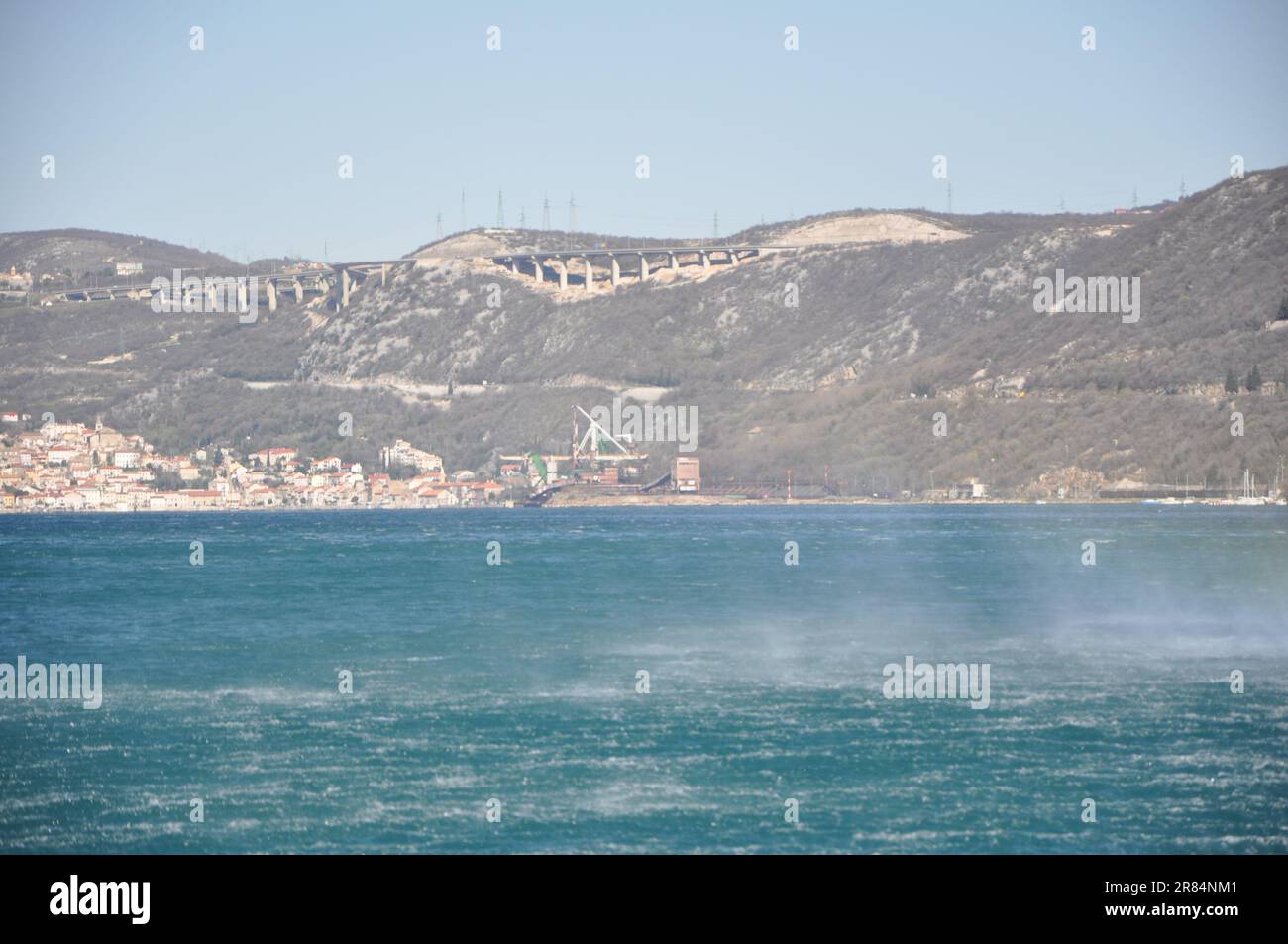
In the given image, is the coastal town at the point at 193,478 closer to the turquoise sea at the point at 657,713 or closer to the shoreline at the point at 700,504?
the shoreline at the point at 700,504

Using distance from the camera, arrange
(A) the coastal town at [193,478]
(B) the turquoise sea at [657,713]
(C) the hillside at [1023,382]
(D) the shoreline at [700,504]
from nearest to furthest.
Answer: (B) the turquoise sea at [657,713] < (D) the shoreline at [700,504] < (C) the hillside at [1023,382] < (A) the coastal town at [193,478]

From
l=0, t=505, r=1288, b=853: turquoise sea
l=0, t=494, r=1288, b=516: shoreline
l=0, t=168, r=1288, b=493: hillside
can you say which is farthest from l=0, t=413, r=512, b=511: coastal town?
l=0, t=505, r=1288, b=853: turquoise sea

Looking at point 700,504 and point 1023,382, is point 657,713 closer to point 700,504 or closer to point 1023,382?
point 1023,382

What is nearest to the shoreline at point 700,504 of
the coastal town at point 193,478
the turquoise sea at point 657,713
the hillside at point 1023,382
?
the coastal town at point 193,478

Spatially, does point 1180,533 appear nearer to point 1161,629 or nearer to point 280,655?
point 1161,629

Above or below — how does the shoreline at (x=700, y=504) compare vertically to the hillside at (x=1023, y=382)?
below
